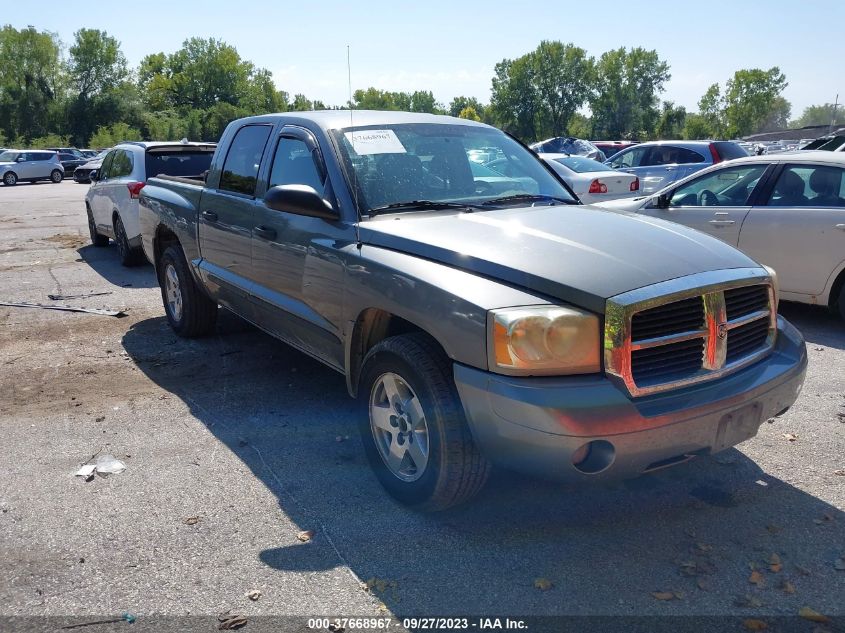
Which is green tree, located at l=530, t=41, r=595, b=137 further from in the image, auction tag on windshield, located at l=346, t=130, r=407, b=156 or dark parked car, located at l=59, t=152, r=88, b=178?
auction tag on windshield, located at l=346, t=130, r=407, b=156

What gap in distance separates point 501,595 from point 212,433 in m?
2.36

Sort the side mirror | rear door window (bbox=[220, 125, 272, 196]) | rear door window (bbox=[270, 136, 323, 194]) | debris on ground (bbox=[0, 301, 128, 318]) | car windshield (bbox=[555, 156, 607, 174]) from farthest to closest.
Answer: car windshield (bbox=[555, 156, 607, 174]) → debris on ground (bbox=[0, 301, 128, 318]) → rear door window (bbox=[220, 125, 272, 196]) → rear door window (bbox=[270, 136, 323, 194]) → the side mirror

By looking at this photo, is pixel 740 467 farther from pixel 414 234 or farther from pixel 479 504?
pixel 414 234

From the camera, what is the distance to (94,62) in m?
87.7

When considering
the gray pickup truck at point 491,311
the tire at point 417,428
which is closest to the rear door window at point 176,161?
the gray pickup truck at point 491,311

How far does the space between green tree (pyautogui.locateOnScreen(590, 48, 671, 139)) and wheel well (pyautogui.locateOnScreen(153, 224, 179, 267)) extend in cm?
11436

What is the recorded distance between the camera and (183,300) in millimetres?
6543

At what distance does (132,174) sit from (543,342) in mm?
8592

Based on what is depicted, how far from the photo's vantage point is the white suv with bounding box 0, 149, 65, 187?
37.8m

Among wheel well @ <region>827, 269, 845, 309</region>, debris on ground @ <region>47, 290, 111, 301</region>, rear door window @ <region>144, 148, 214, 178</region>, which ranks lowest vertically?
debris on ground @ <region>47, 290, 111, 301</region>

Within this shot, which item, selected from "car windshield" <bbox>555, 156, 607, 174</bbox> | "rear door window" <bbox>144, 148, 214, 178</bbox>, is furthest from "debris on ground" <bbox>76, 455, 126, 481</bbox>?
"car windshield" <bbox>555, 156, 607, 174</bbox>

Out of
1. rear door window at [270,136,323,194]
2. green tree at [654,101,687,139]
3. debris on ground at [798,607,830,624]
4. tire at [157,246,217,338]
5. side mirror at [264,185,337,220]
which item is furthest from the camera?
green tree at [654,101,687,139]

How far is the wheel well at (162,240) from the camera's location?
267 inches

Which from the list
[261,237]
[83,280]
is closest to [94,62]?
[83,280]
